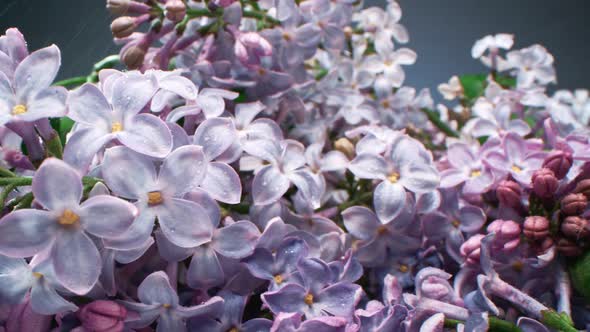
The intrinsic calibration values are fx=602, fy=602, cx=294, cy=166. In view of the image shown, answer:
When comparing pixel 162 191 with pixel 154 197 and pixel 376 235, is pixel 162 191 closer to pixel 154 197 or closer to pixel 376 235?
pixel 154 197

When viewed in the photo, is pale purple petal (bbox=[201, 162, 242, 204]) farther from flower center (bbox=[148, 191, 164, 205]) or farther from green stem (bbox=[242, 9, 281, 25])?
green stem (bbox=[242, 9, 281, 25])

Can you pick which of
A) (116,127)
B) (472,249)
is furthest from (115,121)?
(472,249)

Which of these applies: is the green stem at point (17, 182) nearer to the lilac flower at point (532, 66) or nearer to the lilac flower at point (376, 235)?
the lilac flower at point (376, 235)

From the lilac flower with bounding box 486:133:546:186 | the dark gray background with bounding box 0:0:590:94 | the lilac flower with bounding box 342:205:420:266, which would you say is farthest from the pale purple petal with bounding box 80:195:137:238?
the dark gray background with bounding box 0:0:590:94

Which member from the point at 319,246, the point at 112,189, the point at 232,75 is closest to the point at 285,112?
the point at 232,75

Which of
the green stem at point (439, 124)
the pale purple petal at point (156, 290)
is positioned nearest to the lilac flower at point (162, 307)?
the pale purple petal at point (156, 290)

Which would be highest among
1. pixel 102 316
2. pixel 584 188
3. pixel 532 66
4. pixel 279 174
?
pixel 532 66
